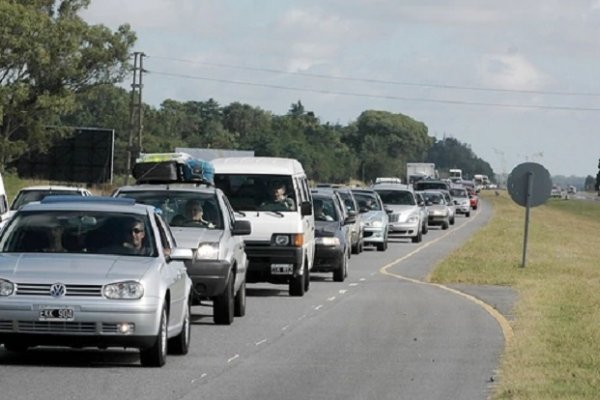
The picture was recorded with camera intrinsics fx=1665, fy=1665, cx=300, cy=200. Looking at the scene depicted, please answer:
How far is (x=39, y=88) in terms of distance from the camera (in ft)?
247

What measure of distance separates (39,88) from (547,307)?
53.4m

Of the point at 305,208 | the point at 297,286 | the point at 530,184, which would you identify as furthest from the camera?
the point at 530,184

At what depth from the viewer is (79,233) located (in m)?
16.0

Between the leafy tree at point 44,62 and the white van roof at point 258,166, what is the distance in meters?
43.3

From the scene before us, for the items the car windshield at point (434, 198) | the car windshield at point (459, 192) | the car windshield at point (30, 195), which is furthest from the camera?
the car windshield at point (459, 192)

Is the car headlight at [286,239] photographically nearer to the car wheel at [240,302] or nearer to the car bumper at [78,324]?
the car wheel at [240,302]

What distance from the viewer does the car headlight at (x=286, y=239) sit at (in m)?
25.7

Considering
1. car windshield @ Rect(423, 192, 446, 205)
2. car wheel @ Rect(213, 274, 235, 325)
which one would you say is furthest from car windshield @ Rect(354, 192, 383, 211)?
car wheel @ Rect(213, 274, 235, 325)

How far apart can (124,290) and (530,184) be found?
73.9ft

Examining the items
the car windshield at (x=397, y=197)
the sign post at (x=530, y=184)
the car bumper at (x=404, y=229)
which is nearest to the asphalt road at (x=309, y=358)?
the sign post at (x=530, y=184)

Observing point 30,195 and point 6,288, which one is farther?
point 30,195

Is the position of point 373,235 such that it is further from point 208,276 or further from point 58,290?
point 58,290

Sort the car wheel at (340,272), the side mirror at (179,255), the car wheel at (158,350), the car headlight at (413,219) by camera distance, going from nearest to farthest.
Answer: the car wheel at (158,350) < the side mirror at (179,255) < the car wheel at (340,272) < the car headlight at (413,219)

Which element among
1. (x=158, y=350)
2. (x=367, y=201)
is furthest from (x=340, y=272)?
(x=367, y=201)
